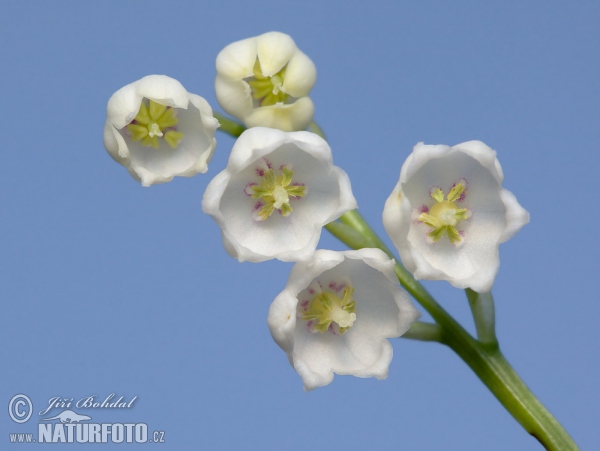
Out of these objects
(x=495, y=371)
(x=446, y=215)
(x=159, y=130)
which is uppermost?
(x=159, y=130)

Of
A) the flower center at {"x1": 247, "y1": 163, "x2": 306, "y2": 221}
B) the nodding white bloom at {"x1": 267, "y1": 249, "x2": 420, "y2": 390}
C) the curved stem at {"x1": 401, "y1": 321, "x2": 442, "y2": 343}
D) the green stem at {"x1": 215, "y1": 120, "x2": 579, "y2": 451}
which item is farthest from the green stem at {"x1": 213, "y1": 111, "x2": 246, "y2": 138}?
the curved stem at {"x1": 401, "y1": 321, "x2": 442, "y2": 343}

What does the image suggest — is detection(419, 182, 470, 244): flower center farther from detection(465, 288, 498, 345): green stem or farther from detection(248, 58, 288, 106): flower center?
detection(248, 58, 288, 106): flower center

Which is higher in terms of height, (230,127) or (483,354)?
(230,127)

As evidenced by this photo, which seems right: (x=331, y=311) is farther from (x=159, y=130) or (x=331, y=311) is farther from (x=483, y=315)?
(x=159, y=130)

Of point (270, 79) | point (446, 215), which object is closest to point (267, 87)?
point (270, 79)

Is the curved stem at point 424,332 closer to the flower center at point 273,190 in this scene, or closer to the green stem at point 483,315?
the green stem at point 483,315

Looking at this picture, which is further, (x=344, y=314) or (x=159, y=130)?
(x=159, y=130)
